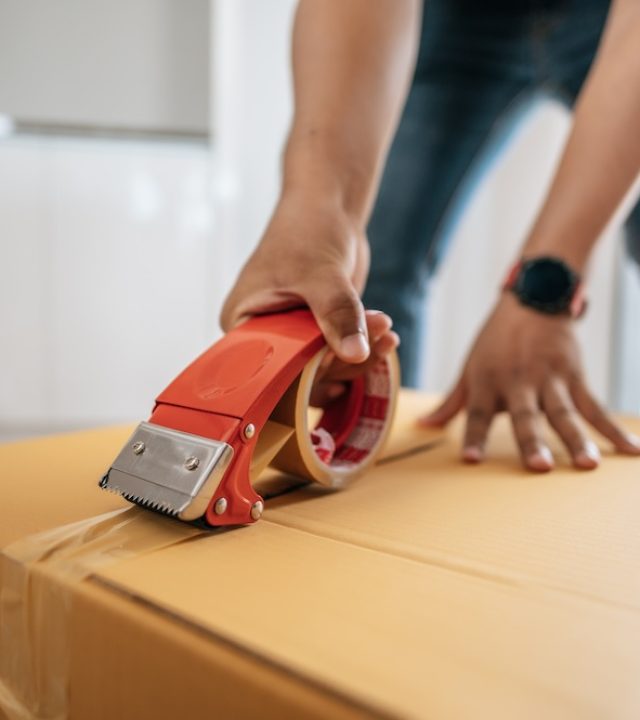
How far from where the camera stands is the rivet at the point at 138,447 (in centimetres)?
44

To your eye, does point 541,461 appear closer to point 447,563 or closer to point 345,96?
point 447,563

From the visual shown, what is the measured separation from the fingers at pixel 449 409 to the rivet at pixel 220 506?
465 mm

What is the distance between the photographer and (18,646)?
38 centimetres

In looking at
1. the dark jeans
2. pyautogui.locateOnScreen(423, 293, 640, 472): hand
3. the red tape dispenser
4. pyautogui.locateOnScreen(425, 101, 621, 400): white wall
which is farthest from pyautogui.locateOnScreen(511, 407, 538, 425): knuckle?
pyautogui.locateOnScreen(425, 101, 621, 400): white wall

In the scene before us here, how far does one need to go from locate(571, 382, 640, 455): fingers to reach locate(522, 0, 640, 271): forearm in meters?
0.15

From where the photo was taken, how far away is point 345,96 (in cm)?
71

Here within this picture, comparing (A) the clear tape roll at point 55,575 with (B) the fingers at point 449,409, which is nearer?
(A) the clear tape roll at point 55,575

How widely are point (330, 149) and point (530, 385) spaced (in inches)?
13.0

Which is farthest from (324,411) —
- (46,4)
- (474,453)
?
(46,4)

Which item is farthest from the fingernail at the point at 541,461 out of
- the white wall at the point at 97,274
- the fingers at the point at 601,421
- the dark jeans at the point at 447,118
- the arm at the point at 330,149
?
the white wall at the point at 97,274

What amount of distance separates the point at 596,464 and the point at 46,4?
2158 mm

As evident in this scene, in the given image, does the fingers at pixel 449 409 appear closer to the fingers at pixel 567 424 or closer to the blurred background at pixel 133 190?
the fingers at pixel 567 424

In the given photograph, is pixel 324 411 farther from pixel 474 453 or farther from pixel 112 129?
pixel 112 129

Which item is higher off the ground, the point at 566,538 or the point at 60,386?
the point at 566,538
